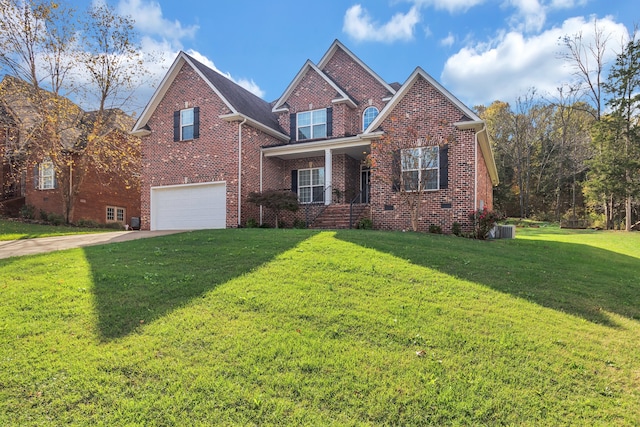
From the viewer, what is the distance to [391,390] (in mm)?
3645

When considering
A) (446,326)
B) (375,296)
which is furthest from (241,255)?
(446,326)

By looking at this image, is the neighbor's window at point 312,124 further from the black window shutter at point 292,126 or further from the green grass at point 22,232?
the green grass at point 22,232

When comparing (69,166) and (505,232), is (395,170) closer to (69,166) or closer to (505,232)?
(505,232)

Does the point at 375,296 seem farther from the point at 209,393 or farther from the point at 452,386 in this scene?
the point at 209,393

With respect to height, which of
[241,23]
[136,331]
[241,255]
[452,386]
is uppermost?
[241,23]

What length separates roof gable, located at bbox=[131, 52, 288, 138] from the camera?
16406 mm

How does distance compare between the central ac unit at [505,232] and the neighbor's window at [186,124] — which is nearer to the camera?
the central ac unit at [505,232]

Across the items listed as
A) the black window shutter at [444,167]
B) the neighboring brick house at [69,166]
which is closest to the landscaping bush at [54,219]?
the neighboring brick house at [69,166]

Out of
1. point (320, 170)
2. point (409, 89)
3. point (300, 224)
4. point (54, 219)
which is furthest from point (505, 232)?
point (54, 219)

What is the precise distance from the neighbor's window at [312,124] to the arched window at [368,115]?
1.97 meters

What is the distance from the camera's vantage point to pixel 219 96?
16328 millimetres

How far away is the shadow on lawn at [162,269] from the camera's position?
5141 millimetres

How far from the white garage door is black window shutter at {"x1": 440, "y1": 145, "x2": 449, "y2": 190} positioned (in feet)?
28.7

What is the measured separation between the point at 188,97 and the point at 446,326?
15924 mm
